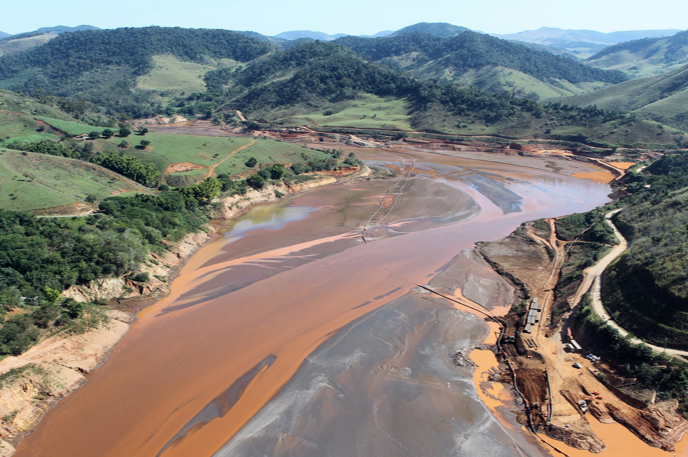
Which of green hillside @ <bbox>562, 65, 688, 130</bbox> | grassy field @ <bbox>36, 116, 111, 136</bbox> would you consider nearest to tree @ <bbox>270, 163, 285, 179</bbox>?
grassy field @ <bbox>36, 116, 111, 136</bbox>

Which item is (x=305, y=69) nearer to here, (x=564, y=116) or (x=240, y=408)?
(x=564, y=116)

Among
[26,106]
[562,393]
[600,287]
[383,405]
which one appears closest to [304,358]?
[383,405]

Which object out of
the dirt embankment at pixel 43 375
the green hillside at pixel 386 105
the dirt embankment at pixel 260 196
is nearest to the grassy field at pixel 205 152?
the dirt embankment at pixel 260 196

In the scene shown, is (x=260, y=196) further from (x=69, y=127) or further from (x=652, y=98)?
(x=652, y=98)

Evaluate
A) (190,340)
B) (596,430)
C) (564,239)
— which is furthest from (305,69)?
(596,430)

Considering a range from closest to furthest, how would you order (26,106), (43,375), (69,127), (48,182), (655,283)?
(43,375), (655,283), (48,182), (69,127), (26,106)
